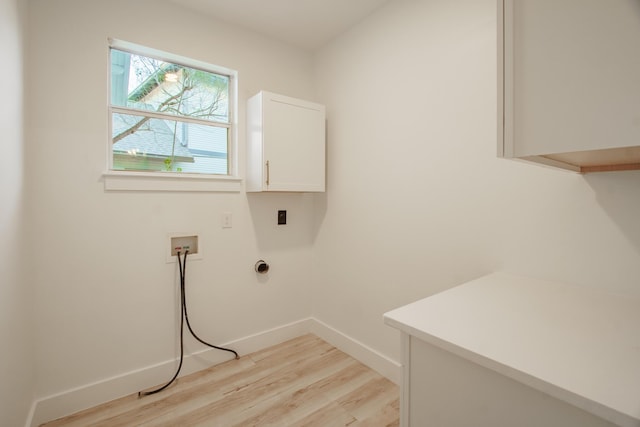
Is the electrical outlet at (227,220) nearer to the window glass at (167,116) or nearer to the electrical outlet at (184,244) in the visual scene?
the electrical outlet at (184,244)

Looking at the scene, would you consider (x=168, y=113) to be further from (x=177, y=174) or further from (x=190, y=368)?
(x=190, y=368)

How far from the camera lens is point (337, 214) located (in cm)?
244

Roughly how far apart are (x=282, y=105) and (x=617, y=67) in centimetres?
184

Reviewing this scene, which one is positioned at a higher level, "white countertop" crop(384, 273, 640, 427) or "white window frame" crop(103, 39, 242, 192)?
"white window frame" crop(103, 39, 242, 192)

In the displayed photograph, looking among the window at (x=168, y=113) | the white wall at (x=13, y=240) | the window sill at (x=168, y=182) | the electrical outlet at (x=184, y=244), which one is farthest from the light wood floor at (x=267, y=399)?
the window at (x=168, y=113)

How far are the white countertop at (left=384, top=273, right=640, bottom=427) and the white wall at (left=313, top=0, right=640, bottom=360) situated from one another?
23cm

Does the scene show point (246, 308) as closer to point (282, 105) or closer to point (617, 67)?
point (282, 105)

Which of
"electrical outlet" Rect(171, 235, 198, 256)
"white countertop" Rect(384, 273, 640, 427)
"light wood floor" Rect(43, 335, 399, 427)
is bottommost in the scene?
"light wood floor" Rect(43, 335, 399, 427)

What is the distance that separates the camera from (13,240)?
1295mm

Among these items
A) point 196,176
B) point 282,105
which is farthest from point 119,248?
point 282,105

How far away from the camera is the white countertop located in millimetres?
593

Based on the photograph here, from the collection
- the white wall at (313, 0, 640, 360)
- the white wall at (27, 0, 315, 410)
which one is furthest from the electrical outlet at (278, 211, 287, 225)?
the white wall at (313, 0, 640, 360)

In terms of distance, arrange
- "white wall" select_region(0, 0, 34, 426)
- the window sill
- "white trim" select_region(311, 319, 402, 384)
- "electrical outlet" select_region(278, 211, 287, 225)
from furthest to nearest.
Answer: "electrical outlet" select_region(278, 211, 287, 225)
"white trim" select_region(311, 319, 402, 384)
the window sill
"white wall" select_region(0, 0, 34, 426)

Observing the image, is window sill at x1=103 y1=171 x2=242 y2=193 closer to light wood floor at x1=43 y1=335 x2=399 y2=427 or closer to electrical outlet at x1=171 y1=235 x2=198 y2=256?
electrical outlet at x1=171 y1=235 x2=198 y2=256
